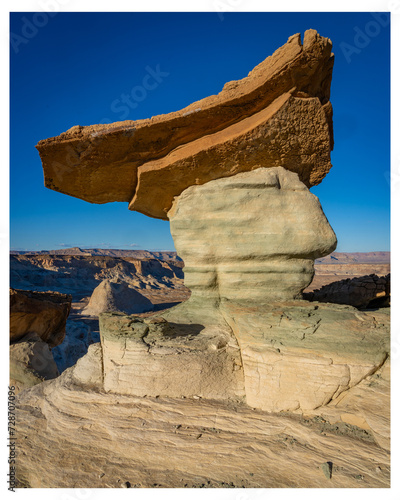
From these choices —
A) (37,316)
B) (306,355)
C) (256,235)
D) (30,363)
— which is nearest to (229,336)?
(306,355)

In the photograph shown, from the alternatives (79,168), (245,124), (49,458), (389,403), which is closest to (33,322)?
(79,168)

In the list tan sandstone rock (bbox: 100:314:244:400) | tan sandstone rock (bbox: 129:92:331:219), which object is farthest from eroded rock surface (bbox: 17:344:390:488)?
tan sandstone rock (bbox: 129:92:331:219)

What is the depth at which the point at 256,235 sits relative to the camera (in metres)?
4.47

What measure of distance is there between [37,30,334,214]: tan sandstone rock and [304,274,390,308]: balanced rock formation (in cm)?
388

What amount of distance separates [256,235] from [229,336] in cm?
146

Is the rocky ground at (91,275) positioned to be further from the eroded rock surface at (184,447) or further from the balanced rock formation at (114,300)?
the eroded rock surface at (184,447)

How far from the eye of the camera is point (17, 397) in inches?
171

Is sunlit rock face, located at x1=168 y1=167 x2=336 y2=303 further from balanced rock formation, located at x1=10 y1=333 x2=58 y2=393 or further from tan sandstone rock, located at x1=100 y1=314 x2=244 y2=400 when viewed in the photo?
balanced rock formation, located at x1=10 y1=333 x2=58 y2=393

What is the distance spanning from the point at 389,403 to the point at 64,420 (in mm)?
3363

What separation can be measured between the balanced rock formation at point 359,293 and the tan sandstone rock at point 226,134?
3878 millimetres

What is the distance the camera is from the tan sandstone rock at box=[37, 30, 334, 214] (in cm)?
414

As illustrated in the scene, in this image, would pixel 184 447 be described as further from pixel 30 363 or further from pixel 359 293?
pixel 359 293

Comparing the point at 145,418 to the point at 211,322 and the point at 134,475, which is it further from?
the point at 211,322

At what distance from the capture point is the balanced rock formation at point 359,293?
25.0 feet
